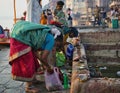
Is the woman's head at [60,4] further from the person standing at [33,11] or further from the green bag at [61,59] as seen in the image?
the green bag at [61,59]

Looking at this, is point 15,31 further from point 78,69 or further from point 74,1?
point 74,1

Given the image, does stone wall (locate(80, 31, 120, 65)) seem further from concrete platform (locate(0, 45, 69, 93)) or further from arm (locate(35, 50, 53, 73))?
arm (locate(35, 50, 53, 73))

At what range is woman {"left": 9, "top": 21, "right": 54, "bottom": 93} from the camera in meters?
6.20

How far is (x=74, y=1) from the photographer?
339ft

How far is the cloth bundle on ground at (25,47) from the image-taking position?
6230mm

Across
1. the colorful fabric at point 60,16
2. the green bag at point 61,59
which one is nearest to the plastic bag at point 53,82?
the green bag at point 61,59

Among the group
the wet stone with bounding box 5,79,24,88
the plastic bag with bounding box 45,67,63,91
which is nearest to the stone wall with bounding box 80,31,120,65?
the wet stone with bounding box 5,79,24,88

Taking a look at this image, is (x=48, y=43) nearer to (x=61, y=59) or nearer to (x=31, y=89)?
(x=31, y=89)

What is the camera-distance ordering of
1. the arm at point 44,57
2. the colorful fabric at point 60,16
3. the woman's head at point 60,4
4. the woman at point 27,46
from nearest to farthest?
the arm at point 44,57 < the woman at point 27,46 < the woman's head at point 60,4 < the colorful fabric at point 60,16

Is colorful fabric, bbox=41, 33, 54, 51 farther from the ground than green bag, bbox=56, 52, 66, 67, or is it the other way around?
colorful fabric, bbox=41, 33, 54, 51

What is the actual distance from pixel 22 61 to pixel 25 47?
0.28 metres

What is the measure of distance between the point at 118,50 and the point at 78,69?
25.9 feet

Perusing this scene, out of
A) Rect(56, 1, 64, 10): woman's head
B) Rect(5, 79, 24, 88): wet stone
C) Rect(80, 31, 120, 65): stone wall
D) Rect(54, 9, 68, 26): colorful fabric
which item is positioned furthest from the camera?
Rect(80, 31, 120, 65): stone wall

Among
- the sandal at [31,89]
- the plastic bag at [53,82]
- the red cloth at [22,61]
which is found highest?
the red cloth at [22,61]
